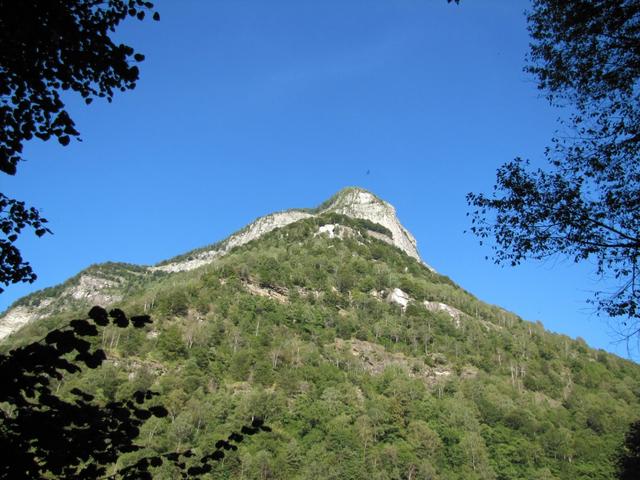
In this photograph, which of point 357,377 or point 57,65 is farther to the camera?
point 357,377

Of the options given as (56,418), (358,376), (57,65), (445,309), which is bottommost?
(56,418)

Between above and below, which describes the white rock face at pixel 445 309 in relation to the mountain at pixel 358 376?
above

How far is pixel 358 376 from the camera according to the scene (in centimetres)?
10475

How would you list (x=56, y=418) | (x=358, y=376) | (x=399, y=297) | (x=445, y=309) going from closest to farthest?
(x=56, y=418) < (x=358, y=376) < (x=445, y=309) < (x=399, y=297)

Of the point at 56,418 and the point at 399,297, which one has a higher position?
the point at 399,297

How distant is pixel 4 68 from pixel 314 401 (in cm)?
9244

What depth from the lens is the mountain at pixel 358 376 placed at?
7925 cm

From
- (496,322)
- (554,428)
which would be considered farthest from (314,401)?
(496,322)

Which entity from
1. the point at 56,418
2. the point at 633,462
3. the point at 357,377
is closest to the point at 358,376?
the point at 357,377

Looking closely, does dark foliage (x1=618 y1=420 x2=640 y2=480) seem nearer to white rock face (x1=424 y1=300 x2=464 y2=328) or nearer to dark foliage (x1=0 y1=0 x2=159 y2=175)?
dark foliage (x1=0 y1=0 x2=159 y2=175)

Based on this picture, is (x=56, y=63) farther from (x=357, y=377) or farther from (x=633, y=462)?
(x=357, y=377)

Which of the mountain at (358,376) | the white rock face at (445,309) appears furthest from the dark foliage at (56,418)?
the white rock face at (445,309)

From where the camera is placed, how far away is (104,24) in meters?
6.03

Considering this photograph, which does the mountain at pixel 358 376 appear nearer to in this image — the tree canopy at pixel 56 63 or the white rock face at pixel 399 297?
the white rock face at pixel 399 297
